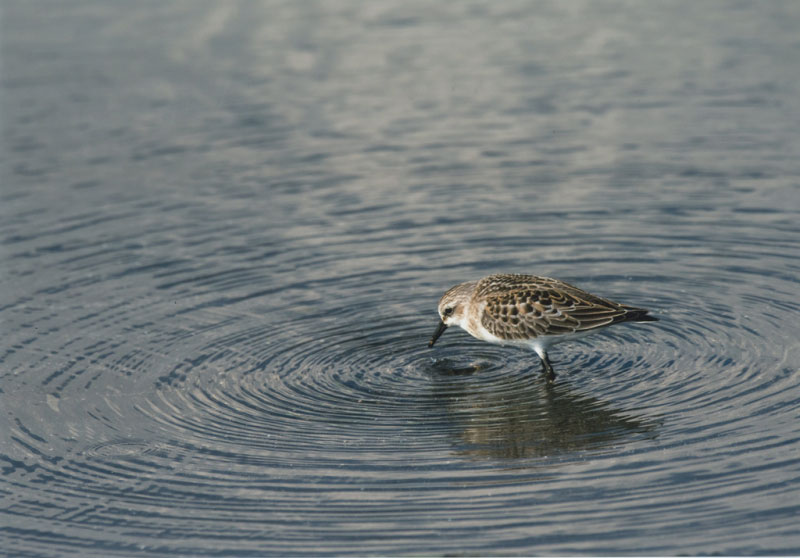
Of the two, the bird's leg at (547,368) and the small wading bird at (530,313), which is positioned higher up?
the small wading bird at (530,313)

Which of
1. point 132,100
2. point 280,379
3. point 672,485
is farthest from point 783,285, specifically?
point 132,100

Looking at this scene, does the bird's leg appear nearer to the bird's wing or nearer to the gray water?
the gray water

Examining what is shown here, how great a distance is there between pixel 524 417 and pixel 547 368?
1.33 m

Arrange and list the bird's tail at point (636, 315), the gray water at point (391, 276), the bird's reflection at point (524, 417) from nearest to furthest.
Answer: the gray water at point (391, 276) < the bird's reflection at point (524, 417) < the bird's tail at point (636, 315)

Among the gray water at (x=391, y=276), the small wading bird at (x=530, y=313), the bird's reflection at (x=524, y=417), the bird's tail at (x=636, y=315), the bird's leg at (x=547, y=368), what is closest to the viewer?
the gray water at (x=391, y=276)

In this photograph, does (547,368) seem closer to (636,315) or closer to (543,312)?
(543,312)

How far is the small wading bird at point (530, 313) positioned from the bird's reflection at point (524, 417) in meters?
0.49

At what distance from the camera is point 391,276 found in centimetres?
1759

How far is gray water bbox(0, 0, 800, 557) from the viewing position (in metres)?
11.4

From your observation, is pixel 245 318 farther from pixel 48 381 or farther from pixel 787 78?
pixel 787 78

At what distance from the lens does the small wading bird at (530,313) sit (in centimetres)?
1424

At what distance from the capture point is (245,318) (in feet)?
53.6

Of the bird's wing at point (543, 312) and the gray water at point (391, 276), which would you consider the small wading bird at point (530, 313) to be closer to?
the bird's wing at point (543, 312)

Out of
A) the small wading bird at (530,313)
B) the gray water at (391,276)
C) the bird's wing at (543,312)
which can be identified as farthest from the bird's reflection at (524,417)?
the bird's wing at (543,312)
